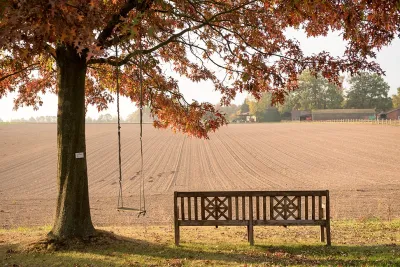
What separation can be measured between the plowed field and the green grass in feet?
21.8

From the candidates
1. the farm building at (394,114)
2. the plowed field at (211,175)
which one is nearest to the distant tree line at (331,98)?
the farm building at (394,114)

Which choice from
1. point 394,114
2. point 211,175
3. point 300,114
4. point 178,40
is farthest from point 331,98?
point 178,40

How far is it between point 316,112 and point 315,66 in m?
108

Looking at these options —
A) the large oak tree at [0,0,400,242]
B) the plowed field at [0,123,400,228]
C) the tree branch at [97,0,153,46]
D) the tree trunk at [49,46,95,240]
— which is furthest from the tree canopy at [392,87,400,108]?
the tree trunk at [49,46,95,240]

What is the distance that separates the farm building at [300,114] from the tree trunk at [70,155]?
116 m

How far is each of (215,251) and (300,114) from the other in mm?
119108

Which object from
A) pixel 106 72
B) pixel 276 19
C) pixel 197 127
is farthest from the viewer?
pixel 106 72

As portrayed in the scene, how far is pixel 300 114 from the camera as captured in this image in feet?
406

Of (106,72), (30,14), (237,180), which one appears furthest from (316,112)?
(30,14)

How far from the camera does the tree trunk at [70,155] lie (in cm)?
953

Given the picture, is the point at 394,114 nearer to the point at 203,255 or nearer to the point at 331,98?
the point at 331,98

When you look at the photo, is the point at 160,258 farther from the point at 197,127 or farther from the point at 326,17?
the point at 326,17

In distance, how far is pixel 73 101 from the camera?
31.8ft

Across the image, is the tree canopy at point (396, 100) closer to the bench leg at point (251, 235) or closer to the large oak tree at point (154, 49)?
the large oak tree at point (154, 49)
